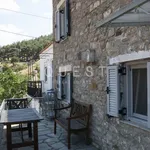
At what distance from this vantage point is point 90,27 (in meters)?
5.65

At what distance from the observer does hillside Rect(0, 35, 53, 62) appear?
4119cm

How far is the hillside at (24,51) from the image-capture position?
41188 mm

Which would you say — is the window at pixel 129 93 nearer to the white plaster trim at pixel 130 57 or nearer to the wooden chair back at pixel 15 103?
the white plaster trim at pixel 130 57

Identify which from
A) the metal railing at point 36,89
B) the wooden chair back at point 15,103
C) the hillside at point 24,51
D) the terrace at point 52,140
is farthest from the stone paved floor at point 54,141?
the hillside at point 24,51

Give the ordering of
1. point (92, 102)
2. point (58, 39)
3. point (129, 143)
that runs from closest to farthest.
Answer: point (129, 143) → point (92, 102) → point (58, 39)

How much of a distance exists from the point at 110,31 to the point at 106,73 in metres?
0.82

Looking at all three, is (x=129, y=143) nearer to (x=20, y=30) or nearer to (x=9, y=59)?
(x=20, y=30)

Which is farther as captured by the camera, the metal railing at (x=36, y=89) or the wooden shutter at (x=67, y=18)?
A: the metal railing at (x=36, y=89)

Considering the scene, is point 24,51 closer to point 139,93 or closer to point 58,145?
point 58,145

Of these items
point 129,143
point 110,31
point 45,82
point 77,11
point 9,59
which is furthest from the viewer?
point 9,59

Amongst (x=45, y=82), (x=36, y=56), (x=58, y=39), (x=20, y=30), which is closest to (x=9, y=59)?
(x=36, y=56)

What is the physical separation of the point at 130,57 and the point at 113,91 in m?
0.82

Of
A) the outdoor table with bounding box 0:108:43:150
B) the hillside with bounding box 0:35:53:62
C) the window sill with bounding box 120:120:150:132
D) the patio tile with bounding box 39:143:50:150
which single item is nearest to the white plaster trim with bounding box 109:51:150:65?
the window sill with bounding box 120:120:150:132

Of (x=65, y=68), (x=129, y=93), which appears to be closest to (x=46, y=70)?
(x=65, y=68)
